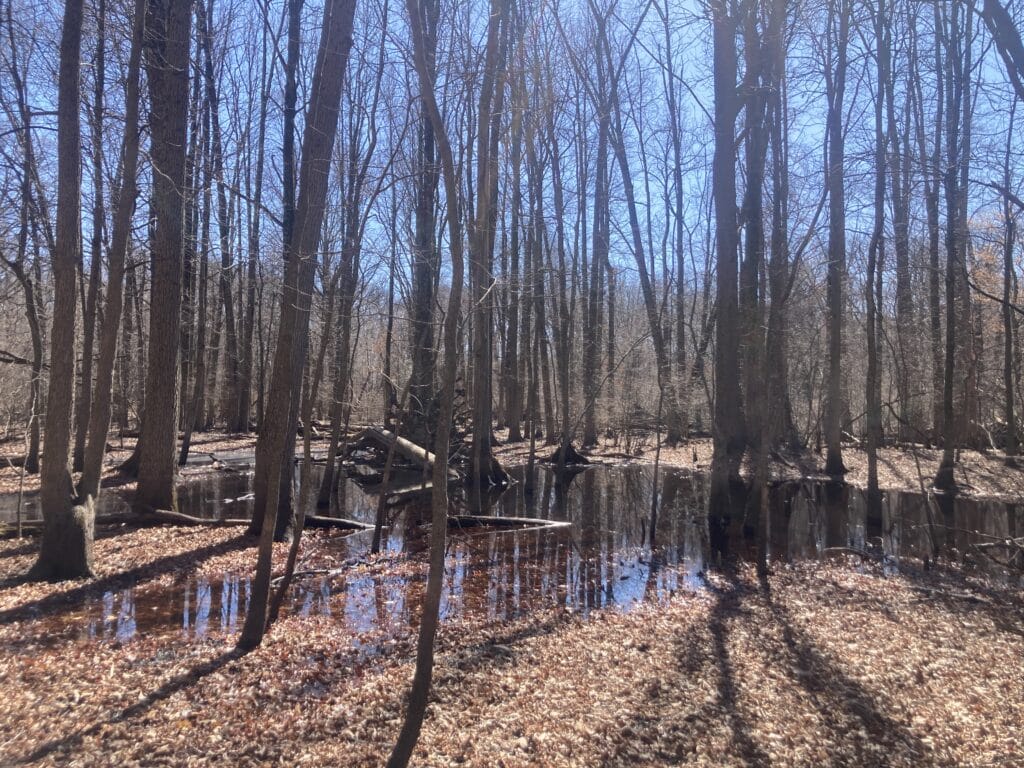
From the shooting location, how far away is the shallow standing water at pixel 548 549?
6895mm

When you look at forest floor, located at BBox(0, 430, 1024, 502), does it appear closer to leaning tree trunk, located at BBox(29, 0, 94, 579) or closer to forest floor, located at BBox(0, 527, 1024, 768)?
leaning tree trunk, located at BBox(29, 0, 94, 579)

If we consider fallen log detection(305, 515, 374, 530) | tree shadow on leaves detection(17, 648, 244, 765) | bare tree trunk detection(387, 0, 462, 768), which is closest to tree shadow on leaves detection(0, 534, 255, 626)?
fallen log detection(305, 515, 374, 530)

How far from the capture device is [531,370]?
94.2 feet

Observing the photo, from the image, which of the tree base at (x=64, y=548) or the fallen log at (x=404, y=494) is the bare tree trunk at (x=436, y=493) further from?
the fallen log at (x=404, y=494)

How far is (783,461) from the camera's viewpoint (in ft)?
70.2

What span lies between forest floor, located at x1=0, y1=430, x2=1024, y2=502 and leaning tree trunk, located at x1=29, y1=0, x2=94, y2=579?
6.19 metres

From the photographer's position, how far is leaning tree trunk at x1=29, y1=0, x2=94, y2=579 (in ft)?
23.0

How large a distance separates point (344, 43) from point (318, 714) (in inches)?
257

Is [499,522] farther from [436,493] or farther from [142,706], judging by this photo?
[436,493]

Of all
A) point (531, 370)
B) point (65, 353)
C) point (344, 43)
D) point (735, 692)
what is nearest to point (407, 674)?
point (735, 692)

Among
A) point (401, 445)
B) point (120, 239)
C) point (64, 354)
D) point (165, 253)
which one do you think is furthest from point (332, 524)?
point (401, 445)

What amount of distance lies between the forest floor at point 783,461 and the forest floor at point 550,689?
21.4ft

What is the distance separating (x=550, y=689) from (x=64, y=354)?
603cm

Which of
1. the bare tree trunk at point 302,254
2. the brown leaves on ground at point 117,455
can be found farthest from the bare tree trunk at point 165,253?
the bare tree trunk at point 302,254
